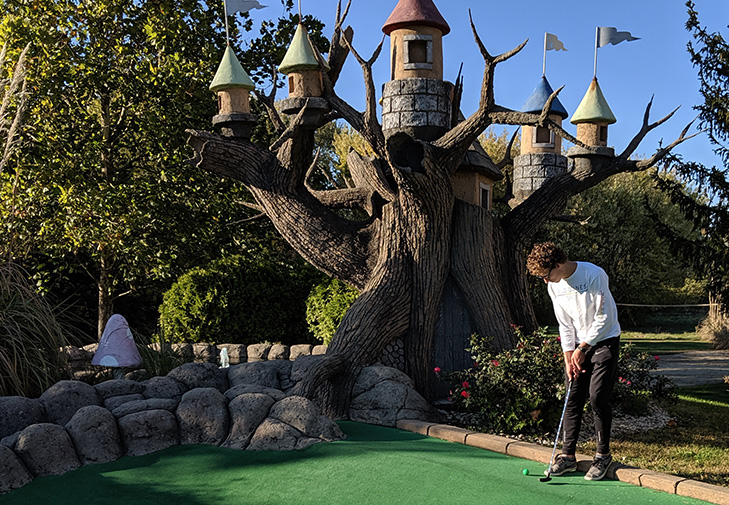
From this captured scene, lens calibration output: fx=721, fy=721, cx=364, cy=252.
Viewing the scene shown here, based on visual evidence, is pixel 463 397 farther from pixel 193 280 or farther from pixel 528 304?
pixel 193 280

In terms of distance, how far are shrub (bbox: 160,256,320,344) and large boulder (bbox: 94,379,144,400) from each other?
15.6 feet

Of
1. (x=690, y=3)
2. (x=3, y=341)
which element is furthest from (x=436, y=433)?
(x=690, y=3)

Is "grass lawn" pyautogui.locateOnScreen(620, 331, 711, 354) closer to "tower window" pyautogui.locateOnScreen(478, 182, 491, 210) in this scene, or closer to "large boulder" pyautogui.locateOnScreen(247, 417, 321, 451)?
"tower window" pyautogui.locateOnScreen(478, 182, 491, 210)

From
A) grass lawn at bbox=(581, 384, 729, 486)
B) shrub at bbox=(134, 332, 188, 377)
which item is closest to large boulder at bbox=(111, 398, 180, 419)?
shrub at bbox=(134, 332, 188, 377)

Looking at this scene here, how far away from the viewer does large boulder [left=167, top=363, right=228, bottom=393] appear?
6.65m

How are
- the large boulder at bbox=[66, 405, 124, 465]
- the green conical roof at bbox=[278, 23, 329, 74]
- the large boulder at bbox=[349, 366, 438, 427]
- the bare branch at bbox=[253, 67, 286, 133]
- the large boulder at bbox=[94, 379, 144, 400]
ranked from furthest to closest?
the bare branch at bbox=[253, 67, 286, 133] → the green conical roof at bbox=[278, 23, 329, 74] → the large boulder at bbox=[349, 366, 438, 427] → the large boulder at bbox=[94, 379, 144, 400] → the large boulder at bbox=[66, 405, 124, 465]

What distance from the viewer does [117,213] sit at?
10.3 metres

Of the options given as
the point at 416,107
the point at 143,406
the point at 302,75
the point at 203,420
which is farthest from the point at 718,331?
the point at 143,406

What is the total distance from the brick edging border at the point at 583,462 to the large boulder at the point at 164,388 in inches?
76.8

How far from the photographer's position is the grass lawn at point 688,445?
5184 mm

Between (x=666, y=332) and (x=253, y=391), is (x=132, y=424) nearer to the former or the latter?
(x=253, y=391)

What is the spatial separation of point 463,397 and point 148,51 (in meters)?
7.61

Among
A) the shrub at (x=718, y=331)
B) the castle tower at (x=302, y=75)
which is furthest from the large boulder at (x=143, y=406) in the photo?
the shrub at (x=718, y=331)

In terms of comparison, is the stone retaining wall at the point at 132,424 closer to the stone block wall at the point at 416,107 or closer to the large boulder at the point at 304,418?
the large boulder at the point at 304,418
